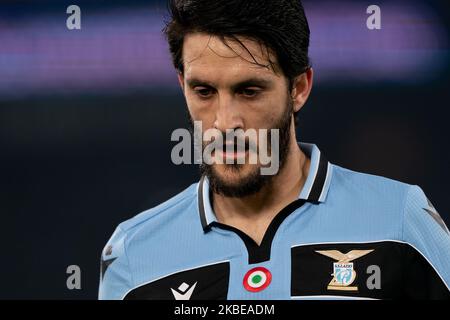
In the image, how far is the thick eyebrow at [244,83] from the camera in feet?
7.51

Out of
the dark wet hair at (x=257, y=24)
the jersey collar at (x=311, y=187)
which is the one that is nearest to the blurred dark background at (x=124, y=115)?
the jersey collar at (x=311, y=187)

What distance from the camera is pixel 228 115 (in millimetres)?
2268

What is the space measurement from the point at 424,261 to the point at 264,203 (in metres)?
0.50

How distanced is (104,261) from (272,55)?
0.91 m

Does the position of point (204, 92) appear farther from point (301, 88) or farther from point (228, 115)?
point (301, 88)

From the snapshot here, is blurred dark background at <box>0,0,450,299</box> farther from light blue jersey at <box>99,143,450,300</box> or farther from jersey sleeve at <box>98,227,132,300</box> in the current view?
light blue jersey at <box>99,143,450,300</box>

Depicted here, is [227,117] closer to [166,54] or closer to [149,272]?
[149,272]

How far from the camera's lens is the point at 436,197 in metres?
3.51

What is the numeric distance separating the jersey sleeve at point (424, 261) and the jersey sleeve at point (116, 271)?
859 mm

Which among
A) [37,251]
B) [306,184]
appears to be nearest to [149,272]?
[306,184]

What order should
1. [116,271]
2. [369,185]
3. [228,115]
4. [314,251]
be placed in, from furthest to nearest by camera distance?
[116,271]
[369,185]
[314,251]
[228,115]

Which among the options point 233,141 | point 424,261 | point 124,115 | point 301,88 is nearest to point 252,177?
point 233,141

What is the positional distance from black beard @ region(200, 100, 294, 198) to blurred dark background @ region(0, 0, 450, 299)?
3.85 feet

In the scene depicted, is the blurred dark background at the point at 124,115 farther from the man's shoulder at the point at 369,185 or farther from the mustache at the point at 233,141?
the mustache at the point at 233,141
